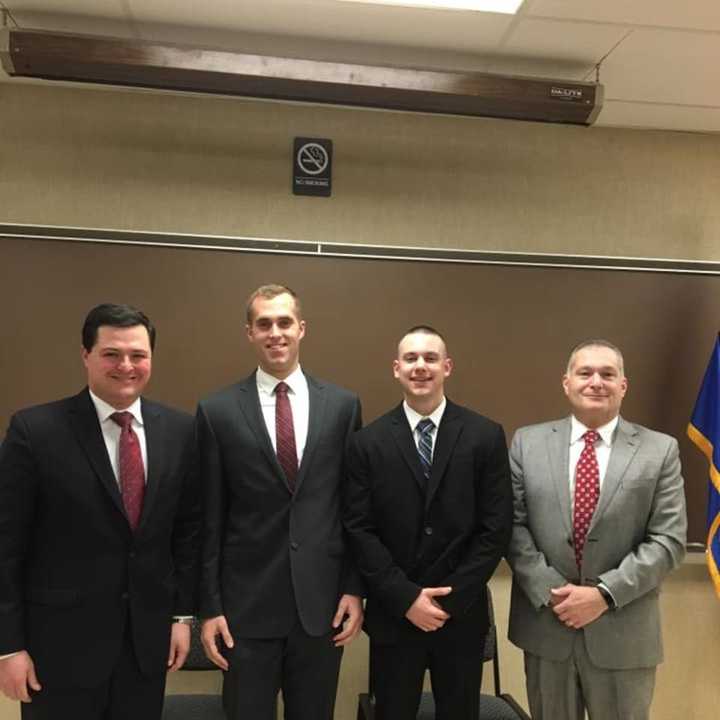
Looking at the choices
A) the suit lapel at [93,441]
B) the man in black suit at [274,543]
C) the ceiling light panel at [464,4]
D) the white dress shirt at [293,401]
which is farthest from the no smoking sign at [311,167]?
the suit lapel at [93,441]

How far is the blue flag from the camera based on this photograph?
2939 mm

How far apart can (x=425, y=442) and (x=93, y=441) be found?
1.01 metres

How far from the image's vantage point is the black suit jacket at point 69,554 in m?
1.86

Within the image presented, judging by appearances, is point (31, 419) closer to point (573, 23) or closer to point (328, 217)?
point (328, 217)

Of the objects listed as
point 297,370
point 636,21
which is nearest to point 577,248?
point 636,21

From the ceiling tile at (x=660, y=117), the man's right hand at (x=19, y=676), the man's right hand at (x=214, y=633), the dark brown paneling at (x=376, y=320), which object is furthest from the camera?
the ceiling tile at (x=660, y=117)

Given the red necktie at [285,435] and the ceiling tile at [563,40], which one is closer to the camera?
the red necktie at [285,435]

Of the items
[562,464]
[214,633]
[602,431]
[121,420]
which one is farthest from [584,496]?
[121,420]

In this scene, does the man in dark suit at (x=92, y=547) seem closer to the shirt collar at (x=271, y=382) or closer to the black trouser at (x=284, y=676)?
the black trouser at (x=284, y=676)

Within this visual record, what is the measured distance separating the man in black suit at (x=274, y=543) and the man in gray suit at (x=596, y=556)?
0.61 metres

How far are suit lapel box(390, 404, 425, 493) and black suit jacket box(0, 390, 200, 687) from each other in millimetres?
771

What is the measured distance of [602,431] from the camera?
7.86 feet

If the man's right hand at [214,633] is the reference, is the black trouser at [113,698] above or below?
below

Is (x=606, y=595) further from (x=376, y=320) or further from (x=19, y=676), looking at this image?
(x=19, y=676)
